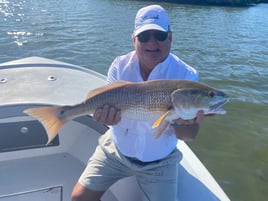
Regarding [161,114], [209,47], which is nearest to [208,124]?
[161,114]

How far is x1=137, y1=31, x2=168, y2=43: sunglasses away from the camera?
8.60ft

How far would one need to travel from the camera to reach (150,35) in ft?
8.61

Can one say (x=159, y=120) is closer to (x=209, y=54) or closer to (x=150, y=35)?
(x=150, y=35)

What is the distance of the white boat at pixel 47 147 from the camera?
313 centimetres

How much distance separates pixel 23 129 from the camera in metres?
3.51

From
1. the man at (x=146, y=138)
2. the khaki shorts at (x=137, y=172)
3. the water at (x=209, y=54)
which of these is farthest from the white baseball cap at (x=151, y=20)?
the water at (x=209, y=54)

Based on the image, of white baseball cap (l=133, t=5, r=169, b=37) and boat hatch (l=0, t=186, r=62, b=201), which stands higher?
white baseball cap (l=133, t=5, r=169, b=37)

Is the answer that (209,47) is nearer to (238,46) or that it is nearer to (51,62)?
→ (238,46)

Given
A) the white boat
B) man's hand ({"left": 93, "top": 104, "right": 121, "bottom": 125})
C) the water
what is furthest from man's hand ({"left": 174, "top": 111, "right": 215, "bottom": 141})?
the water

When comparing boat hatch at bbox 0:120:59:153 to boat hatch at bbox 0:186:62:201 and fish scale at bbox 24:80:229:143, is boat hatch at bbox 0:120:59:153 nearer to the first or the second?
boat hatch at bbox 0:186:62:201

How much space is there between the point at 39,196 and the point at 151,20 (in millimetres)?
1914

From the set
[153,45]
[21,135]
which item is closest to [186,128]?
[153,45]

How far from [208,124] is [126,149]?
429 centimetres

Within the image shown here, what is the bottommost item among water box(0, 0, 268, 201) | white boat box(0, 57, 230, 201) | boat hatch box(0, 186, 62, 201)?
water box(0, 0, 268, 201)
